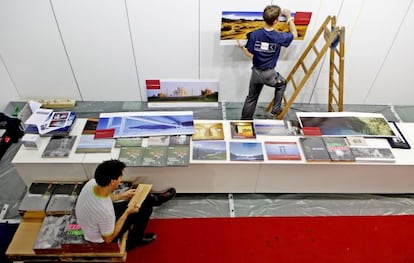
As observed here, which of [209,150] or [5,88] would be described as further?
[5,88]

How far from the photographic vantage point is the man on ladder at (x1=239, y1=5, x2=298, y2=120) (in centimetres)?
257

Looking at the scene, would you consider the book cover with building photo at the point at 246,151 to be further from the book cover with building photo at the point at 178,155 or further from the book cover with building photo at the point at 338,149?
the book cover with building photo at the point at 338,149

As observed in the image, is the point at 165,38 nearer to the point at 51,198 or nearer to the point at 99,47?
the point at 99,47

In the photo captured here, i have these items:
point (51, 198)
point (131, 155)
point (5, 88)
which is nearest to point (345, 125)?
point (131, 155)

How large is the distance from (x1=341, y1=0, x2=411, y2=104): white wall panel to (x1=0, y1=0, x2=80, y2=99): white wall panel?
297 centimetres

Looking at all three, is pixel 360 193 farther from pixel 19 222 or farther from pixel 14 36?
pixel 14 36

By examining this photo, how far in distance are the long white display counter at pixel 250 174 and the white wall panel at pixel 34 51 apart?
100 centimetres

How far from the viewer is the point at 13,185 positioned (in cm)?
274

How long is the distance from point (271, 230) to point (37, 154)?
1.99 metres

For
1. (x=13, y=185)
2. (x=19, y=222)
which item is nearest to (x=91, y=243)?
(x=19, y=222)

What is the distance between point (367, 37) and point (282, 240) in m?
2.31

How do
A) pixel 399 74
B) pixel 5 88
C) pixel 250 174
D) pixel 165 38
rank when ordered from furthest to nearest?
1. pixel 399 74
2. pixel 5 88
3. pixel 165 38
4. pixel 250 174

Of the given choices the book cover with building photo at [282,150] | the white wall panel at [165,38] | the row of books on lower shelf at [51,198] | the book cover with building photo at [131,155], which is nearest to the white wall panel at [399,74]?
the book cover with building photo at [282,150]

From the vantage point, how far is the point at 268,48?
269 cm
